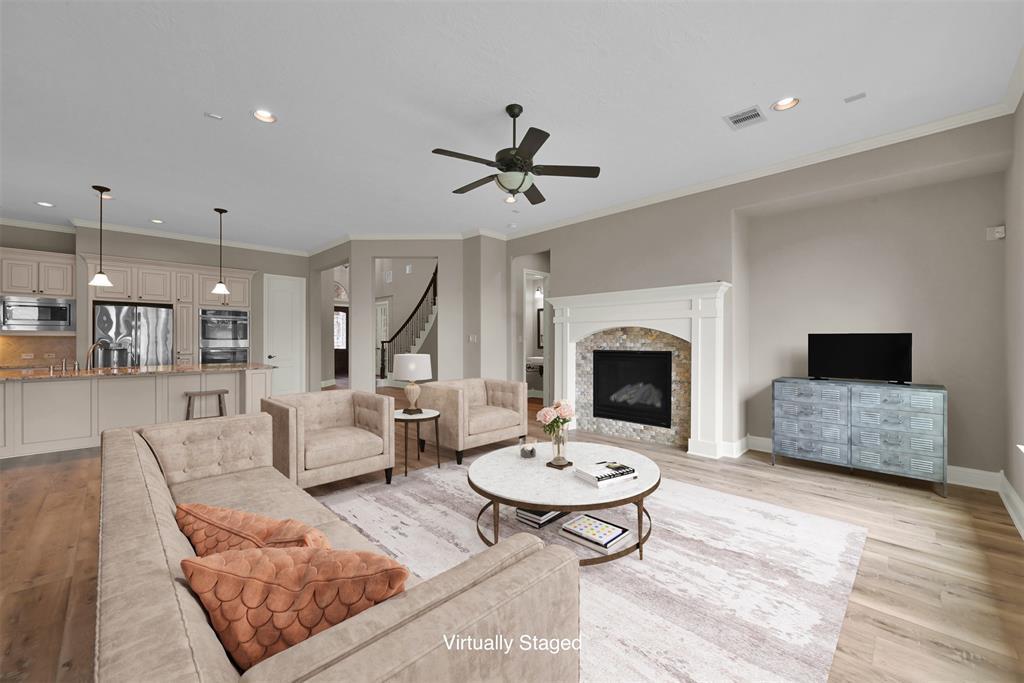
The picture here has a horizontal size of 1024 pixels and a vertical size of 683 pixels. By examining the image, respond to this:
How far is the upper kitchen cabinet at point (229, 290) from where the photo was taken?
22.8ft

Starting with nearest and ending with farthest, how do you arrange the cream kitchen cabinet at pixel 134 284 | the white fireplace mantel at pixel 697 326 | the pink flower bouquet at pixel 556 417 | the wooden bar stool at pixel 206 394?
the pink flower bouquet at pixel 556 417 → the white fireplace mantel at pixel 697 326 → the wooden bar stool at pixel 206 394 → the cream kitchen cabinet at pixel 134 284

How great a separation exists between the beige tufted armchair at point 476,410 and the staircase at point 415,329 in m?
5.22

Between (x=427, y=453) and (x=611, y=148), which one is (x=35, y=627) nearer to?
(x=427, y=453)

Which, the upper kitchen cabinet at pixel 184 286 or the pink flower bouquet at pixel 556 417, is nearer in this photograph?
the pink flower bouquet at pixel 556 417

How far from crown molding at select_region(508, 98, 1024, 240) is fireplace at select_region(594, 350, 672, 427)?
1.76 m

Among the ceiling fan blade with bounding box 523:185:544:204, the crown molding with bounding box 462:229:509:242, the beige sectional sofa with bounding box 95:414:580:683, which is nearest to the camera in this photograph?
the beige sectional sofa with bounding box 95:414:580:683

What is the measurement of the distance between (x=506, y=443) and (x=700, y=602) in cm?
307

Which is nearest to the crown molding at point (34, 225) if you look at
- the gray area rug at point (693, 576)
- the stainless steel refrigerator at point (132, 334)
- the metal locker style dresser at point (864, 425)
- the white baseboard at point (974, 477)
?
the stainless steel refrigerator at point (132, 334)

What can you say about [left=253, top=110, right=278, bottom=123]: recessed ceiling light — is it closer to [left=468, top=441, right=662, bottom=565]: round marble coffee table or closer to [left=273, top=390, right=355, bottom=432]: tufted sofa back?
[left=273, top=390, right=355, bottom=432]: tufted sofa back

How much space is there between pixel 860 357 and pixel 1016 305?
108 cm

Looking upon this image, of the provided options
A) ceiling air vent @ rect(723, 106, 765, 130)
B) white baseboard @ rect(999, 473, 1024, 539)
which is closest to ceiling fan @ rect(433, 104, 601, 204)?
ceiling air vent @ rect(723, 106, 765, 130)

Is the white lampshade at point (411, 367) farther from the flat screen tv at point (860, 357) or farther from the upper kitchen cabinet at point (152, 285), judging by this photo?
the upper kitchen cabinet at point (152, 285)

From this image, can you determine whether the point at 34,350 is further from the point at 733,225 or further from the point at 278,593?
the point at 733,225

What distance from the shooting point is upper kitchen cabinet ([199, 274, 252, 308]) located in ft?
22.8
